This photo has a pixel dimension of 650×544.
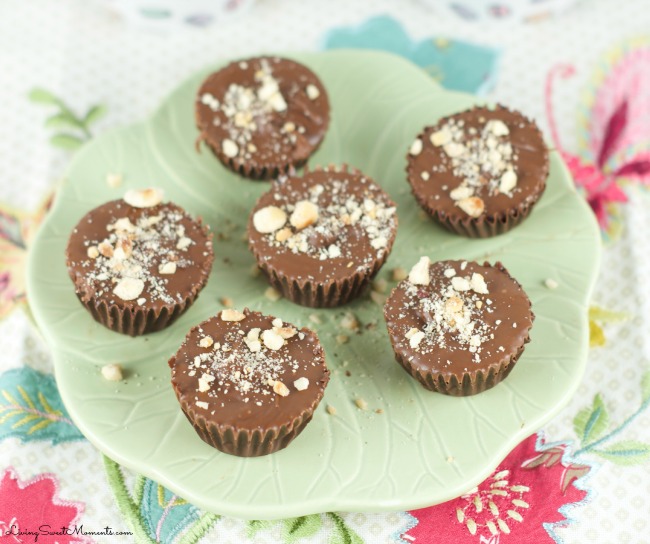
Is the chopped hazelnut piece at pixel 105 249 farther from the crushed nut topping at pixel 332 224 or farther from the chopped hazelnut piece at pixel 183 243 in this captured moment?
the crushed nut topping at pixel 332 224

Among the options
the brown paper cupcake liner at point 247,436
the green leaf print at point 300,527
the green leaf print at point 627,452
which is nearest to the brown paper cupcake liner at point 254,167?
the brown paper cupcake liner at point 247,436

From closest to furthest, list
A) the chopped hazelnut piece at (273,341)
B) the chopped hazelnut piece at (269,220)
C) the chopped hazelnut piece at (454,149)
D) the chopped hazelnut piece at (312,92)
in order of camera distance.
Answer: the chopped hazelnut piece at (273,341) < the chopped hazelnut piece at (269,220) < the chopped hazelnut piece at (454,149) < the chopped hazelnut piece at (312,92)

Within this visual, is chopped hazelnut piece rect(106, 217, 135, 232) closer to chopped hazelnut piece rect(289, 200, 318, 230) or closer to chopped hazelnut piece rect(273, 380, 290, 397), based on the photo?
chopped hazelnut piece rect(289, 200, 318, 230)

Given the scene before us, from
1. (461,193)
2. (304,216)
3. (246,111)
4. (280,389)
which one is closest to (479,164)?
(461,193)

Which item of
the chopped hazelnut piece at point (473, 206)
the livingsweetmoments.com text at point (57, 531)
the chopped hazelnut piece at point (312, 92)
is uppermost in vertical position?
the chopped hazelnut piece at point (312, 92)

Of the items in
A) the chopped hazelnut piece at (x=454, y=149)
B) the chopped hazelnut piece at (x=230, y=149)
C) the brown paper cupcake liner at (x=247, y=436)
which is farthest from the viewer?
the chopped hazelnut piece at (x=230, y=149)

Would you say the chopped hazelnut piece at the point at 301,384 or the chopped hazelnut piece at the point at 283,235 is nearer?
the chopped hazelnut piece at the point at 301,384
